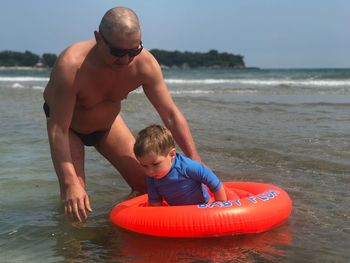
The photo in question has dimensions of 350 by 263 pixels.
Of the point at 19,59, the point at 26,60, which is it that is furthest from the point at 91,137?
the point at 19,59

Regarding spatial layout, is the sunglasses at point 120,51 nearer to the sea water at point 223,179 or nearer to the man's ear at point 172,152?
the man's ear at point 172,152

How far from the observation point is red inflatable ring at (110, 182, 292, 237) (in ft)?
11.0

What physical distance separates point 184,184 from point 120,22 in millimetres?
1223

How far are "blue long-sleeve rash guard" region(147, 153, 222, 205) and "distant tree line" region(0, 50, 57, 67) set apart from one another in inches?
3152

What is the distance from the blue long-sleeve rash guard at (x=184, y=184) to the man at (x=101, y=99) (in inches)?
15.7

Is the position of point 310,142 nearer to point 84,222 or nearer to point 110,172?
point 110,172

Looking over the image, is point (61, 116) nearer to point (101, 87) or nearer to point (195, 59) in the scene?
point (101, 87)

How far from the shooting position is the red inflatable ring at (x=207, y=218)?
335 centimetres

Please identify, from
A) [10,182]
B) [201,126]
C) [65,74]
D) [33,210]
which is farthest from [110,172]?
[201,126]

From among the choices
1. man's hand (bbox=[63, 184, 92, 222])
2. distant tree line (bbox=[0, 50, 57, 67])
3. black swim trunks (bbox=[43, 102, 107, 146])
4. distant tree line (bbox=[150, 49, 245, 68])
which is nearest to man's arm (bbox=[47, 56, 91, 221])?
man's hand (bbox=[63, 184, 92, 222])

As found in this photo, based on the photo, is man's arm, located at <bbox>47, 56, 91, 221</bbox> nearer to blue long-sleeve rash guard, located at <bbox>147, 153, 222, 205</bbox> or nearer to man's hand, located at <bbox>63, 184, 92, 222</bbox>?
man's hand, located at <bbox>63, 184, 92, 222</bbox>

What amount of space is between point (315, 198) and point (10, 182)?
9.43 feet

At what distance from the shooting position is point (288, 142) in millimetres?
7137

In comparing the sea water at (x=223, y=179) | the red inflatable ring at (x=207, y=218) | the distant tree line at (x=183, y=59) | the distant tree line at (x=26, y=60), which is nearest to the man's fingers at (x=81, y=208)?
the sea water at (x=223, y=179)
